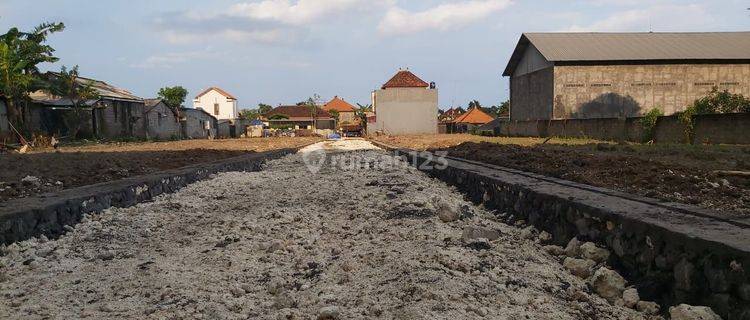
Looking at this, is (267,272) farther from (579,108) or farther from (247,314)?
(579,108)

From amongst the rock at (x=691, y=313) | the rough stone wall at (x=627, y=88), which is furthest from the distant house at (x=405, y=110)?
the rock at (x=691, y=313)

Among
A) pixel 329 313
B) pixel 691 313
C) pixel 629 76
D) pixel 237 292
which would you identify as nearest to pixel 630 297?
pixel 691 313

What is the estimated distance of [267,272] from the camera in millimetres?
3889

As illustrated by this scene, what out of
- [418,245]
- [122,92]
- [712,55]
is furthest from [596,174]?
[122,92]

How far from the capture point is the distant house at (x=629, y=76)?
3297 centimetres

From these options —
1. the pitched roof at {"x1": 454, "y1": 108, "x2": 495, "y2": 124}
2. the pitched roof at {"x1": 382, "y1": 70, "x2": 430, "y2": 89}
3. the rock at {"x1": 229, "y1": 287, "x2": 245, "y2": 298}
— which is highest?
the pitched roof at {"x1": 382, "y1": 70, "x2": 430, "y2": 89}

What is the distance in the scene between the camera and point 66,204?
17.0 feet

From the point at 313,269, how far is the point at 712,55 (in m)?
37.9

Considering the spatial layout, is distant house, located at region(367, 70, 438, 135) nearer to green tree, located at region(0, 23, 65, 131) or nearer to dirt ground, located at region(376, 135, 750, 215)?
green tree, located at region(0, 23, 65, 131)

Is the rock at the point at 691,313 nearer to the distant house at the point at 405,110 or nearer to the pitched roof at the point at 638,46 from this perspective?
the pitched roof at the point at 638,46

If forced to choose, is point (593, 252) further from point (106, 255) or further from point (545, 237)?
point (106, 255)

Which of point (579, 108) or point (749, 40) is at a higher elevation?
point (749, 40)

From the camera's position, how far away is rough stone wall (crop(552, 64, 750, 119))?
33.0 meters

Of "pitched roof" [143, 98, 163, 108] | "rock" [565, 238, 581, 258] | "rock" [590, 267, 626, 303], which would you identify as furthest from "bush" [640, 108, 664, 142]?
"pitched roof" [143, 98, 163, 108]
